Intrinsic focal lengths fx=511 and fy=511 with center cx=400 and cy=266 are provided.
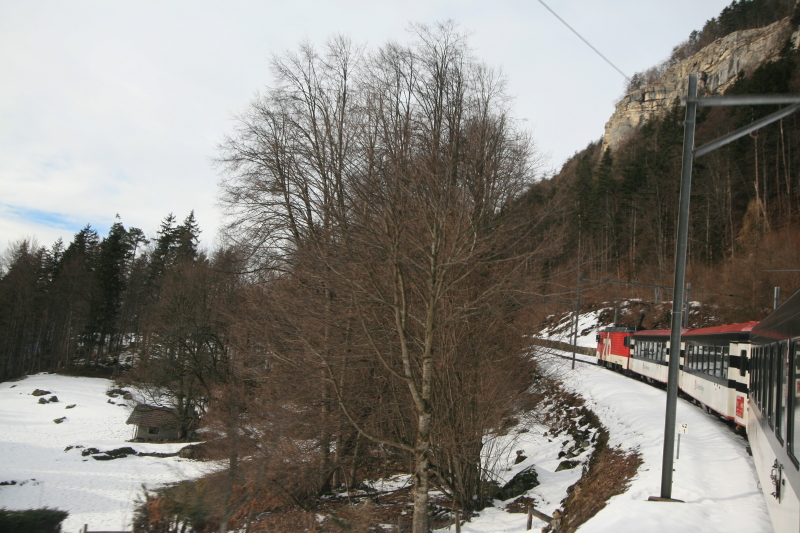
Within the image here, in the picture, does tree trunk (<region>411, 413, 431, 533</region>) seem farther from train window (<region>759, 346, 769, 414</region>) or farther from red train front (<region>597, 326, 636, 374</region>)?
red train front (<region>597, 326, 636, 374</region>)

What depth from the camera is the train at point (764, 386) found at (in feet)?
15.7

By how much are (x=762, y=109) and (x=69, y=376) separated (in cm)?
6558

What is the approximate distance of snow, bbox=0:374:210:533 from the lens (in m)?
18.6

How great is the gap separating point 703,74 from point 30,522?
375ft

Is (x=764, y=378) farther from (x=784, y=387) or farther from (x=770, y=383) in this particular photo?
(x=784, y=387)

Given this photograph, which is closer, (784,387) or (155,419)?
(784,387)

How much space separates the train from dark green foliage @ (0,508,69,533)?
490 inches

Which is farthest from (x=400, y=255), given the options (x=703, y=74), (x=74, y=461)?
(x=703, y=74)

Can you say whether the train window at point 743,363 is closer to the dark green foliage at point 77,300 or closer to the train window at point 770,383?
the train window at point 770,383

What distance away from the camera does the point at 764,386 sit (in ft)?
24.5

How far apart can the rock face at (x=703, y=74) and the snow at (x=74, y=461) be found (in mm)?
82241

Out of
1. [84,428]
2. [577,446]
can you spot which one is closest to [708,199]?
[577,446]

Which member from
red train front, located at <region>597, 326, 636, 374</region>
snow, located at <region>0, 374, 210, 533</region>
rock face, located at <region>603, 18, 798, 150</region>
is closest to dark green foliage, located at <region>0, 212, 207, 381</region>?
snow, located at <region>0, 374, 210, 533</region>

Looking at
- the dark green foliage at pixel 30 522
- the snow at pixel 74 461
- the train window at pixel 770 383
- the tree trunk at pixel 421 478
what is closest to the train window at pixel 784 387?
the train window at pixel 770 383
